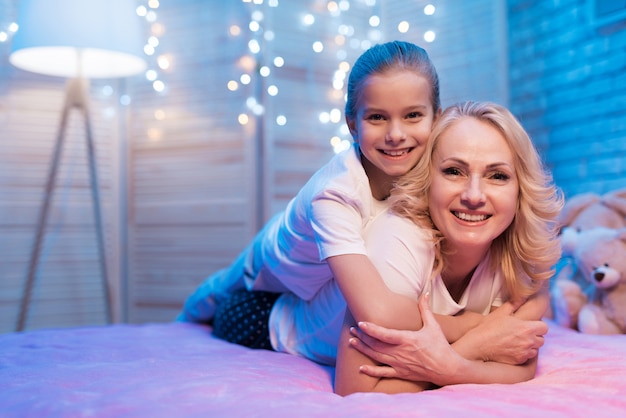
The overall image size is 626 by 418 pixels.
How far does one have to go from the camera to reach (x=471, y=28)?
267cm

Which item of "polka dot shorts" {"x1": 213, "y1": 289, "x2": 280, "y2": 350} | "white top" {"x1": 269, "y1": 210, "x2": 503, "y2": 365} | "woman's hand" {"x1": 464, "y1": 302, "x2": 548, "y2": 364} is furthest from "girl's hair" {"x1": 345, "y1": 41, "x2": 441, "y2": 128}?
"polka dot shorts" {"x1": 213, "y1": 289, "x2": 280, "y2": 350}

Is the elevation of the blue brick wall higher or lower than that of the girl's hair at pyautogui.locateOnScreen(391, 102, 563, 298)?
higher

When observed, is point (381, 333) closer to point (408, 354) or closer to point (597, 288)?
point (408, 354)

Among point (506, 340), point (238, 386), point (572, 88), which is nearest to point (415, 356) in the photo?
point (506, 340)

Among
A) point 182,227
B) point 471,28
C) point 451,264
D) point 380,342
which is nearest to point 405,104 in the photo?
point 451,264

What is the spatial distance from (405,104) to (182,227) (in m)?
1.70

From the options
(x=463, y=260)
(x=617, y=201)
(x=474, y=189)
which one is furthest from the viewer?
(x=617, y=201)

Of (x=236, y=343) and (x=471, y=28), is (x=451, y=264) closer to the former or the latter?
(x=236, y=343)

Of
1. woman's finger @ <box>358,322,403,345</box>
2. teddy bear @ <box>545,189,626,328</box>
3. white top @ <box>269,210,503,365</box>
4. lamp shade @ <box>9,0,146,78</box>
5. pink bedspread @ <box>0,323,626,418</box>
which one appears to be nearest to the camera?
pink bedspread @ <box>0,323,626,418</box>

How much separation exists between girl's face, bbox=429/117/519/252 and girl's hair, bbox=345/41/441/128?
0.20 m

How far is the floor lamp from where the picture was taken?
2387 millimetres

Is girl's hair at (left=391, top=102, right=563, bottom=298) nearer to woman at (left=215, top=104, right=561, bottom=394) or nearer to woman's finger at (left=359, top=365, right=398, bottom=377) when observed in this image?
woman at (left=215, top=104, right=561, bottom=394)

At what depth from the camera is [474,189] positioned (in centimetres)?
129

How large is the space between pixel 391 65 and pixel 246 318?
0.84m
